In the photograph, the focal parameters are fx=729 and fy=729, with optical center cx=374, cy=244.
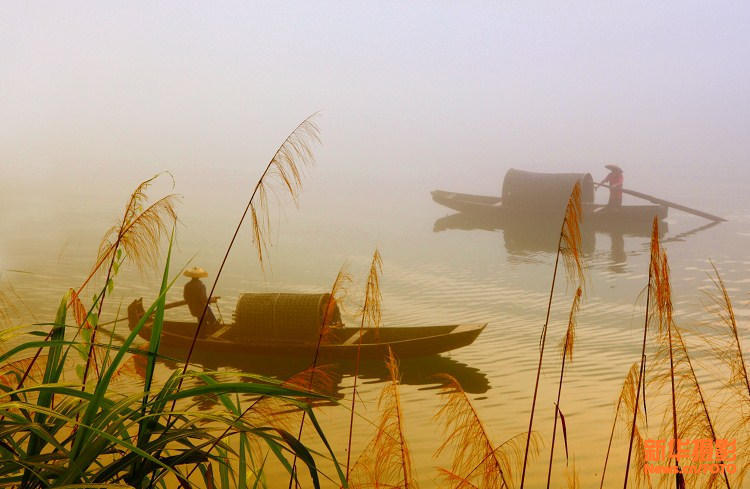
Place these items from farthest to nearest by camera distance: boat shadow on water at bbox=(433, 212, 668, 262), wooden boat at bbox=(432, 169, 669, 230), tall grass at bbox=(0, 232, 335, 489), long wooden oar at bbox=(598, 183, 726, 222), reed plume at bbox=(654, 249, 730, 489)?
1. wooden boat at bbox=(432, 169, 669, 230)
2. long wooden oar at bbox=(598, 183, 726, 222)
3. boat shadow on water at bbox=(433, 212, 668, 262)
4. reed plume at bbox=(654, 249, 730, 489)
5. tall grass at bbox=(0, 232, 335, 489)

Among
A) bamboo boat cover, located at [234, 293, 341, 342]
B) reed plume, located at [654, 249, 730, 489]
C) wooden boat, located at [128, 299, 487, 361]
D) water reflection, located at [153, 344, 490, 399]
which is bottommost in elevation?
water reflection, located at [153, 344, 490, 399]

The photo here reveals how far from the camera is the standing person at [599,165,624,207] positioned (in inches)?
455

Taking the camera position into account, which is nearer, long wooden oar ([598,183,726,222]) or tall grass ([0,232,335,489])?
tall grass ([0,232,335,489])

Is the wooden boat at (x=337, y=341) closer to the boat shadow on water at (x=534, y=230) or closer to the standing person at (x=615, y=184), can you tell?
the boat shadow on water at (x=534, y=230)

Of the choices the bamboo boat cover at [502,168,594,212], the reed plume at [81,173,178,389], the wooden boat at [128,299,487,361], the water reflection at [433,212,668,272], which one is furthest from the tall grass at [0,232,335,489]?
the bamboo boat cover at [502,168,594,212]

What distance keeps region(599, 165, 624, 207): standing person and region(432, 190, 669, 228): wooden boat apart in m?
0.20

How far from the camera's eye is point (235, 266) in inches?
310

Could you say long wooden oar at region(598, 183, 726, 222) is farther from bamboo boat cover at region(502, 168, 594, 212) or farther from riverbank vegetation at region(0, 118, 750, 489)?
riverbank vegetation at region(0, 118, 750, 489)

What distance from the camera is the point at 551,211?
12945 millimetres

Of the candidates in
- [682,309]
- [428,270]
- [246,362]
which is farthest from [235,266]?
[682,309]

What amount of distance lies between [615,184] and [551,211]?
1457 millimetres

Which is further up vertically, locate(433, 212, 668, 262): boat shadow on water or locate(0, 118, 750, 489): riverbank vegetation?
locate(0, 118, 750, 489): riverbank vegetation

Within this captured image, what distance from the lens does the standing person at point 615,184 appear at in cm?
1155

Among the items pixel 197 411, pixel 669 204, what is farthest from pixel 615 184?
pixel 197 411
